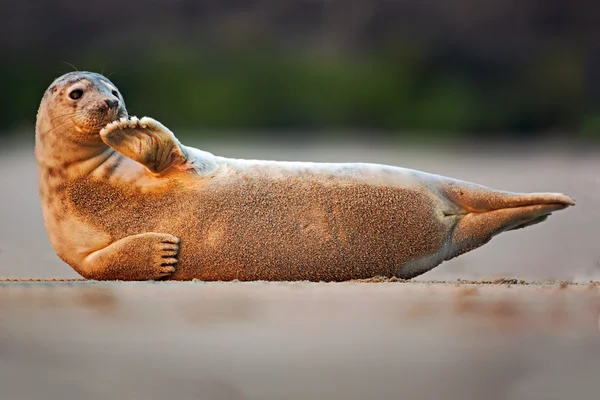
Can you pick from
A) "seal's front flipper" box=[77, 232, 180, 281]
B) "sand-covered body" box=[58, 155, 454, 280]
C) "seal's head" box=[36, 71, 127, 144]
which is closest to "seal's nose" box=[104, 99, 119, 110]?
"seal's head" box=[36, 71, 127, 144]

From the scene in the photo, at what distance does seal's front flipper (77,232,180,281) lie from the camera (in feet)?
10.5

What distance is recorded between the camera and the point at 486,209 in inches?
138

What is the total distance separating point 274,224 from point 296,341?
0.50 meters

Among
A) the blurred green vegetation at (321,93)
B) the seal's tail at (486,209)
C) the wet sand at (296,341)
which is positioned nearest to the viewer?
the wet sand at (296,341)

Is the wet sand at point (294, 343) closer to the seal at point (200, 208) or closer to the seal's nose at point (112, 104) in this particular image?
the seal at point (200, 208)

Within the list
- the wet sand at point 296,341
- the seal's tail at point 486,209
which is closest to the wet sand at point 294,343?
the wet sand at point 296,341

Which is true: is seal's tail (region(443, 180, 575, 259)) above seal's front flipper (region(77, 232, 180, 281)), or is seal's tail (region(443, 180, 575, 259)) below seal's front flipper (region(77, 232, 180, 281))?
above

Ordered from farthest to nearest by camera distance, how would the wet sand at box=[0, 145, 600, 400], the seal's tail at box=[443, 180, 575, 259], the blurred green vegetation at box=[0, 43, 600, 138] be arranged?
the blurred green vegetation at box=[0, 43, 600, 138], the seal's tail at box=[443, 180, 575, 259], the wet sand at box=[0, 145, 600, 400]

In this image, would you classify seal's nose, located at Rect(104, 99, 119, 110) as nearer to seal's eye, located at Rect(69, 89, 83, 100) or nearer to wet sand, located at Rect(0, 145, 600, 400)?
seal's eye, located at Rect(69, 89, 83, 100)

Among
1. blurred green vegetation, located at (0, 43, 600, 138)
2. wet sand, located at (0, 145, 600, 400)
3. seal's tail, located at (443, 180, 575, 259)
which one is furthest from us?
blurred green vegetation, located at (0, 43, 600, 138)

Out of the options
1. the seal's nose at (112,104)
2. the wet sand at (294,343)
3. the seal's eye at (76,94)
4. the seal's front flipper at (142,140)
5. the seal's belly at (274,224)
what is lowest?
the wet sand at (294,343)

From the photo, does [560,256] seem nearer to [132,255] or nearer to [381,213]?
[381,213]

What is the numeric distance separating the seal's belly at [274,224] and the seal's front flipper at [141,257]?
0.12ft

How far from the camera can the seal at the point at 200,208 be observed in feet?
10.6
